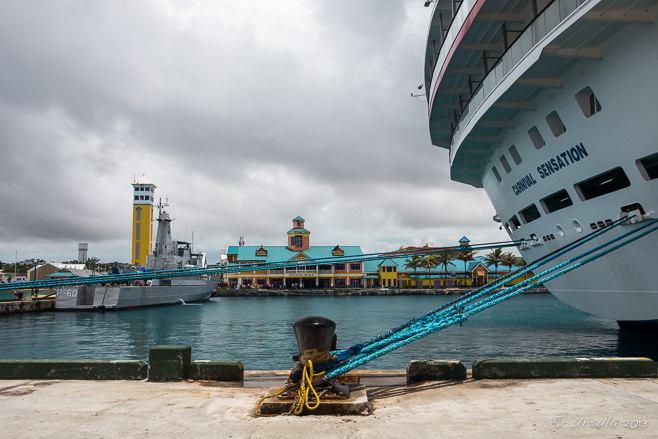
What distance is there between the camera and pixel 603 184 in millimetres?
12164

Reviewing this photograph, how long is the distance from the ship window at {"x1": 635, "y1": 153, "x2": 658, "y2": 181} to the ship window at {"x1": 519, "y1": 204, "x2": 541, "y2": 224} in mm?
5371

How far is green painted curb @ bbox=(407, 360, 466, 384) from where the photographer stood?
27.6 feet

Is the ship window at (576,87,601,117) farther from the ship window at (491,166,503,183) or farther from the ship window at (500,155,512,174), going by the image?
the ship window at (491,166,503,183)

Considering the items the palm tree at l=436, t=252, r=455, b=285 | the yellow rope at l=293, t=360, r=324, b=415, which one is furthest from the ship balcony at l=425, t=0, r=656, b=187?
the palm tree at l=436, t=252, r=455, b=285

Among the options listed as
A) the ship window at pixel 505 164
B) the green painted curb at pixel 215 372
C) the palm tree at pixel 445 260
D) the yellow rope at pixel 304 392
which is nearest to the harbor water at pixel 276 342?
the ship window at pixel 505 164

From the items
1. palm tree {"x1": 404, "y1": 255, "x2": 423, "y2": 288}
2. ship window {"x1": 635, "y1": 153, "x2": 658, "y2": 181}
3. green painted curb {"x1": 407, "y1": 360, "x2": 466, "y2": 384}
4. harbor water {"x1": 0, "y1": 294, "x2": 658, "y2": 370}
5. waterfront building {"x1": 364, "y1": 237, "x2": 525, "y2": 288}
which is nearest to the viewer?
green painted curb {"x1": 407, "y1": 360, "x2": 466, "y2": 384}

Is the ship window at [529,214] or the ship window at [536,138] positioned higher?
the ship window at [536,138]

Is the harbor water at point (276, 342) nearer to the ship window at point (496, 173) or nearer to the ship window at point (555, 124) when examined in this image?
the ship window at point (496, 173)

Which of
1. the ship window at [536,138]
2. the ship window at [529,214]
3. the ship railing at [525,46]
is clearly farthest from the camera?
the ship window at [529,214]

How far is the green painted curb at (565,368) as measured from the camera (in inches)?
323

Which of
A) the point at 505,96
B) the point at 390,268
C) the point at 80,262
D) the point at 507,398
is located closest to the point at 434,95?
the point at 505,96

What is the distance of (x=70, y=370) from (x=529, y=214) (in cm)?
1460

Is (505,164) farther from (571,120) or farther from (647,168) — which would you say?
(647,168)

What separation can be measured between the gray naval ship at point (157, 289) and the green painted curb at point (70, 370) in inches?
A: 1996
